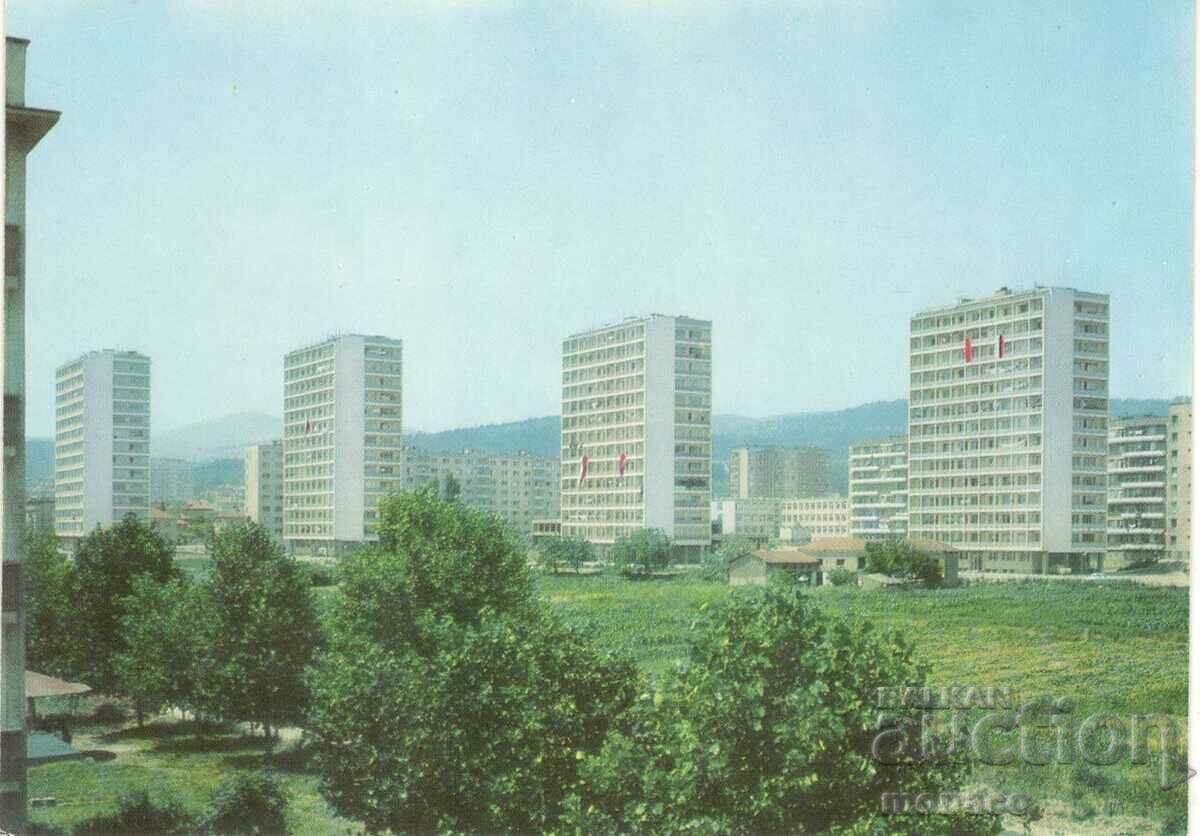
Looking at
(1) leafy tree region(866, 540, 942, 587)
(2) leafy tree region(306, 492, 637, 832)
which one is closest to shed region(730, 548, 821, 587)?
(1) leafy tree region(866, 540, 942, 587)

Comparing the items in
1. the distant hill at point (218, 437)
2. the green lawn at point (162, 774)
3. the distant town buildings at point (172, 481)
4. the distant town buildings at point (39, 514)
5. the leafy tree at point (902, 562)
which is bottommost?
the green lawn at point (162, 774)

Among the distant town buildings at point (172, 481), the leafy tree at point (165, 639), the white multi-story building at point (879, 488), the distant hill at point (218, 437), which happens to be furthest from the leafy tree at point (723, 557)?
the leafy tree at point (165, 639)

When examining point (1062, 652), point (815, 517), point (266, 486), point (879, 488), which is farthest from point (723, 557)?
point (266, 486)

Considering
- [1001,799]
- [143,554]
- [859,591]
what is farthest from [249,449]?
[1001,799]

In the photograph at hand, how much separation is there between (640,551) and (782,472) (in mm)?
921

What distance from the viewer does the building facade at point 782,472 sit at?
17.0 feet

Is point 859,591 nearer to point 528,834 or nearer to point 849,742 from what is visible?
point 849,742

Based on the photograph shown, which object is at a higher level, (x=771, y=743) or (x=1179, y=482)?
(x=1179, y=482)

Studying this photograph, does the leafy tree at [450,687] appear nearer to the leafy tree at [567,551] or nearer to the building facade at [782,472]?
the leafy tree at [567,551]

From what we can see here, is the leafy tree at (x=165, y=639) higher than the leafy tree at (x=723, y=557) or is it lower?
lower

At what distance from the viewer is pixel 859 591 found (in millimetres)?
4965

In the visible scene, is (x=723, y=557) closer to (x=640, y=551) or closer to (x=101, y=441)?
(x=640, y=551)

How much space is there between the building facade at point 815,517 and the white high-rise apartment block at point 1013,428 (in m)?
0.34

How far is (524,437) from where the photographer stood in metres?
5.59
